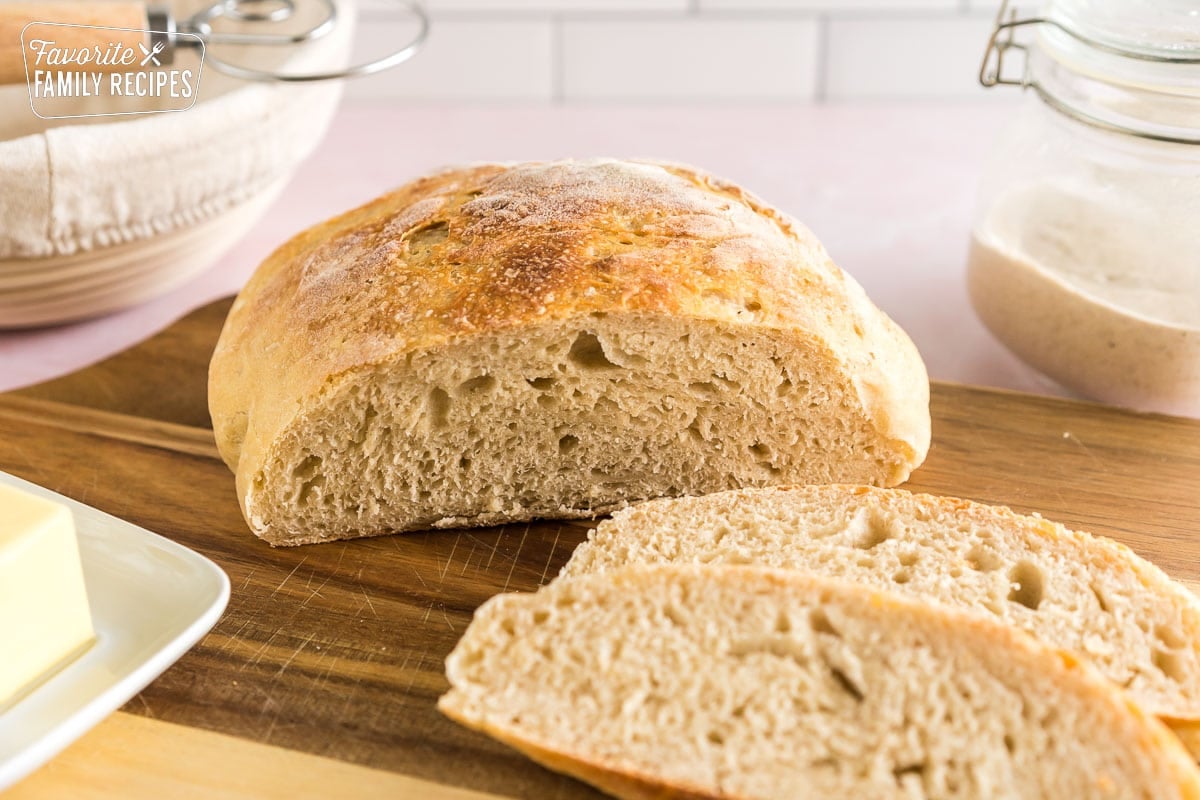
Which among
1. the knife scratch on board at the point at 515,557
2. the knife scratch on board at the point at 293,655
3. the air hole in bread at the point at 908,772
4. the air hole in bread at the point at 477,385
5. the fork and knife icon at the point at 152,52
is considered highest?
the fork and knife icon at the point at 152,52

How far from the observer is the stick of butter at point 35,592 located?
1.92 m

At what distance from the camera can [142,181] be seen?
302 centimetres

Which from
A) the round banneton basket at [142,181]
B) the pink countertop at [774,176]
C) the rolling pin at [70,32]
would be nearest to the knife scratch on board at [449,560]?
the round banneton basket at [142,181]

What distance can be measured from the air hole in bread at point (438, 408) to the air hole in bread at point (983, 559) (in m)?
1.08

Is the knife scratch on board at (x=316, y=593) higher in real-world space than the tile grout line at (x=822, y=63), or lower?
lower

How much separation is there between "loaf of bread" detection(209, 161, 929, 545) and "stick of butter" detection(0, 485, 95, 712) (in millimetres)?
477

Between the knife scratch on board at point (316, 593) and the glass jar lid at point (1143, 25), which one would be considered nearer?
the knife scratch on board at point (316, 593)

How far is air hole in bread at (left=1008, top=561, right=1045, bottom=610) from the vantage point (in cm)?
214

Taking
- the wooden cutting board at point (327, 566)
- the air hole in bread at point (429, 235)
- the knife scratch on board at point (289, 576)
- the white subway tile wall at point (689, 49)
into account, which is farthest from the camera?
the white subway tile wall at point (689, 49)

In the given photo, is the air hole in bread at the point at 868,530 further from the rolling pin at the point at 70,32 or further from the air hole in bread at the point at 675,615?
the rolling pin at the point at 70,32

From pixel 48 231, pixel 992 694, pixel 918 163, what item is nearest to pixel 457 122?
pixel 918 163

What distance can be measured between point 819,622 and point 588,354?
85cm

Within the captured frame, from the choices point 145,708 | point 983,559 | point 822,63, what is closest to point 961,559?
point 983,559

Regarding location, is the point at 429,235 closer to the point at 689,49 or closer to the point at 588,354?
the point at 588,354
